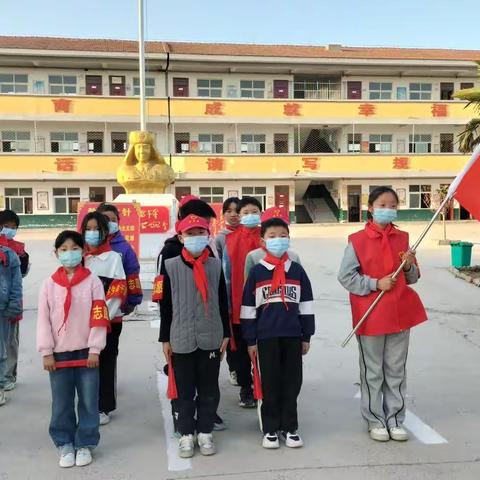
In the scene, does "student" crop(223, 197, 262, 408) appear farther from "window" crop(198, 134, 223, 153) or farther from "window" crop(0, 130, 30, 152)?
"window" crop(0, 130, 30, 152)

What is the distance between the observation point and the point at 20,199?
27.5 meters

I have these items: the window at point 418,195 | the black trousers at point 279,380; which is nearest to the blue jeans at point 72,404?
the black trousers at point 279,380

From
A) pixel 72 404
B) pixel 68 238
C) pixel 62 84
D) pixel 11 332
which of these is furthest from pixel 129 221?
pixel 62 84

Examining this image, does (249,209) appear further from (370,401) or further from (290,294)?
(370,401)

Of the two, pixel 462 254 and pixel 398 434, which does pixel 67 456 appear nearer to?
pixel 398 434

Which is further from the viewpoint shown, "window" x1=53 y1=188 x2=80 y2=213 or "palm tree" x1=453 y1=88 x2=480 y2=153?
"window" x1=53 y1=188 x2=80 y2=213

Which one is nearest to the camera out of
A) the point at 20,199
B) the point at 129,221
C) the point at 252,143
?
the point at 129,221

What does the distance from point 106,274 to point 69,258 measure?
0.49 meters

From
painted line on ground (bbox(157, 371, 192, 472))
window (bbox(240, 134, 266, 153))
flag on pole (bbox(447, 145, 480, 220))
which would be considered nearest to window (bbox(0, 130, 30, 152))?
window (bbox(240, 134, 266, 153))

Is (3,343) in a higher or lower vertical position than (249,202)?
lower

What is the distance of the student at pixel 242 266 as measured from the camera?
3.99m

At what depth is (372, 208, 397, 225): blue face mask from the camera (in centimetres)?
340

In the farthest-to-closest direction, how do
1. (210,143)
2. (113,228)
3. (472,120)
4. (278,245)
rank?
(210,143), (472,120), (113,228), (278,245)

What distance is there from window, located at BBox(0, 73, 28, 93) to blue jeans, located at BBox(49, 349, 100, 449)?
28.7 meters
